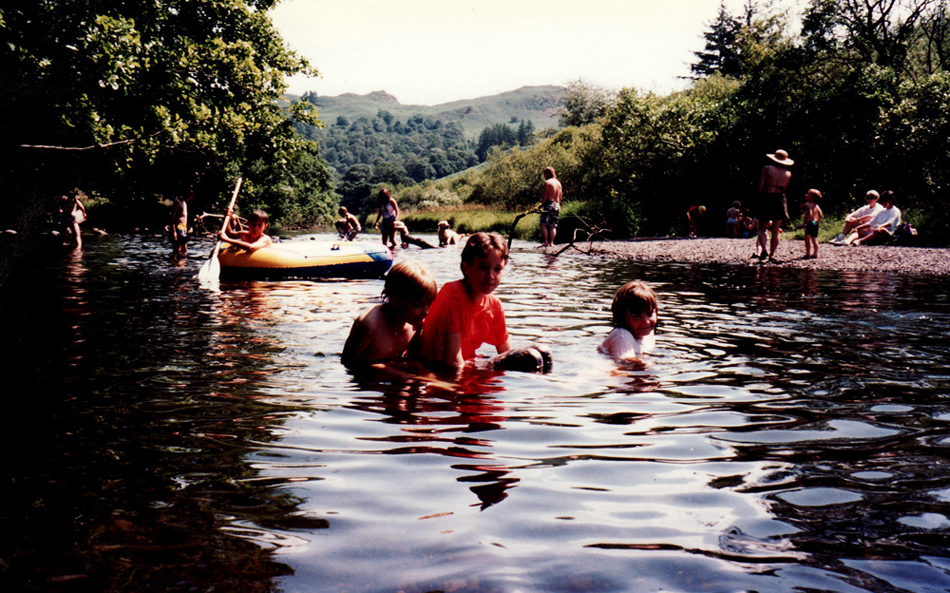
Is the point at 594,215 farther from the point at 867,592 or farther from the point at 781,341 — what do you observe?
the point at 867,592

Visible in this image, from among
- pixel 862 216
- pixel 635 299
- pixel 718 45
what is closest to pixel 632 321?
pixel 635 299

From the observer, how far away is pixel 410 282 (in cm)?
452

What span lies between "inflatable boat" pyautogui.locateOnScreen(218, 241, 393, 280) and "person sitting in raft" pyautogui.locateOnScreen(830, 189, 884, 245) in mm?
12915

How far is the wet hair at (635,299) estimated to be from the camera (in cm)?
523

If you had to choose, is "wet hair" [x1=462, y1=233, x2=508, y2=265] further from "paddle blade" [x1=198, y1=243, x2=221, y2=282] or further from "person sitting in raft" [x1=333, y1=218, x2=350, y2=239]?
"person sitting in raft" [x1=333, y1=218, x2=350, y2=239]

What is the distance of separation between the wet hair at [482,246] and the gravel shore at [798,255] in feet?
37.9

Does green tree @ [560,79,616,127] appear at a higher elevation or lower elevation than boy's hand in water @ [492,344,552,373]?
higher

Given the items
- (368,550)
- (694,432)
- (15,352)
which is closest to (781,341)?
(694,432)

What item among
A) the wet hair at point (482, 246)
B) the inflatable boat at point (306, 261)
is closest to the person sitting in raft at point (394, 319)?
the wet hair at point (482, 246)

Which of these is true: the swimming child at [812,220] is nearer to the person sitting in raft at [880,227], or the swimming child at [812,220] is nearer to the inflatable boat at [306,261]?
the person sitting in raft at [880,227]

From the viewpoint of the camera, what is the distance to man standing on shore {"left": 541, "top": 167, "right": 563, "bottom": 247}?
18.6 metres

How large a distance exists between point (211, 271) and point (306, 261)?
5.11 ft

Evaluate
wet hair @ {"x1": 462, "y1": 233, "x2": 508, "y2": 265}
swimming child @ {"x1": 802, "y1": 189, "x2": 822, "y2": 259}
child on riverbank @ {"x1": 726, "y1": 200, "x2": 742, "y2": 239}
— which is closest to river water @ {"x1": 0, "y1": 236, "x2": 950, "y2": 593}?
wet hair @ {"x1": 462, "y1": 233, "x2": 508, "y2": 265}

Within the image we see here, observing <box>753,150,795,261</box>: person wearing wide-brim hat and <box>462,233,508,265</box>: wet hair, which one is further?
<box>753,150,795,261</box>: person wearing wide-brim hat
